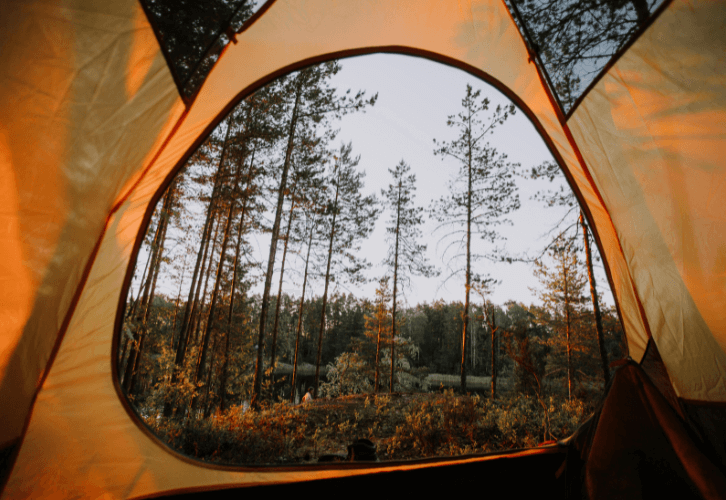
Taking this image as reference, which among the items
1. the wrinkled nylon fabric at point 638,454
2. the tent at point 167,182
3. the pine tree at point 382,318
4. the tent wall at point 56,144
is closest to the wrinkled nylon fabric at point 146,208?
the tent at point 167,182

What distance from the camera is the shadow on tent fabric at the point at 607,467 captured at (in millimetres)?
1400

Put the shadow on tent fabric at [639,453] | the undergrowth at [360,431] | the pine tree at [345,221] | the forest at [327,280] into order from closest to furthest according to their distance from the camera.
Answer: the shadow on tent fabric at [639,453], the undergrowth at [360,431], the forest at [327,280], the pine tree at [345,221]

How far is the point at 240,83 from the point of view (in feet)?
7.22

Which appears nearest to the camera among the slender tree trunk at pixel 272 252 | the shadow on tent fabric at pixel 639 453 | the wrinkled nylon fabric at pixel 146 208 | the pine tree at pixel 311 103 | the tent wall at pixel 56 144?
the tent wall at pixel 56 144

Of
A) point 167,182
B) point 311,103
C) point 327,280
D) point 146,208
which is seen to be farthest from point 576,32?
point 327,280

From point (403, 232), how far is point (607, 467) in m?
13.5

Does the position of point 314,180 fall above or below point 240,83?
above

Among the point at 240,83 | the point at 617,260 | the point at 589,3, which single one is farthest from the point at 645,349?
the point at 240,83

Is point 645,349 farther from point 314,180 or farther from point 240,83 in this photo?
point 314,180

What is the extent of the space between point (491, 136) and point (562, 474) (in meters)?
10.7

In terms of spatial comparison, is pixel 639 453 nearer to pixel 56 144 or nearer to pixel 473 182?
pixel 56 144

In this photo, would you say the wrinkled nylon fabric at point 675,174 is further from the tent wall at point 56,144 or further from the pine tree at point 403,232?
the pine tree at point 403,232

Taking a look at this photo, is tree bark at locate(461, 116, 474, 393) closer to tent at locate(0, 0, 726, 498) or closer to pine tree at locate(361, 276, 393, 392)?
pine tree at locate(361, 276, 393, 392)

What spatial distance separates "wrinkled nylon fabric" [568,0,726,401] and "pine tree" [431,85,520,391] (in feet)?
28.2
